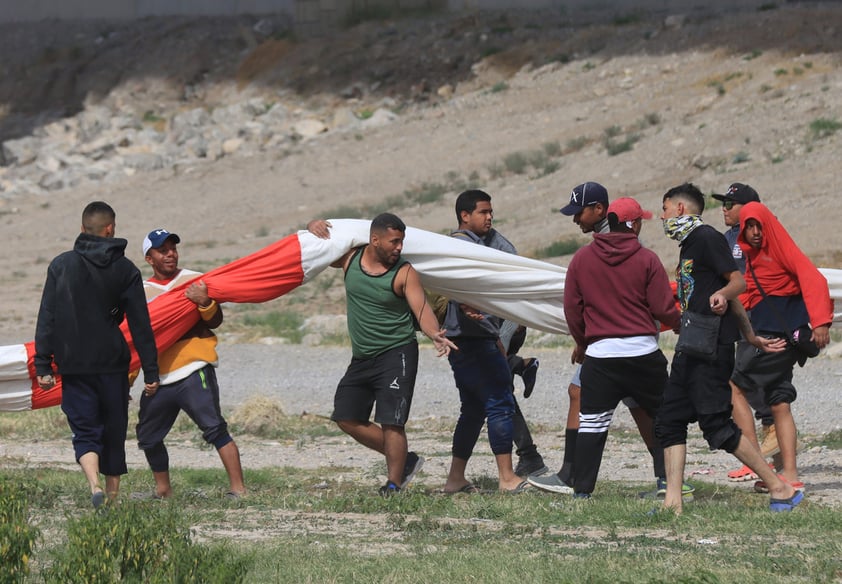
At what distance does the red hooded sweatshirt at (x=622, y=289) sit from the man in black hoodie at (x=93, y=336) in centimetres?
223

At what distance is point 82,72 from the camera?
45.7 meters

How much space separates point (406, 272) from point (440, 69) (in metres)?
31.9

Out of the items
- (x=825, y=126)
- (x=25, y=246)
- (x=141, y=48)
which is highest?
(x=141, y=48)

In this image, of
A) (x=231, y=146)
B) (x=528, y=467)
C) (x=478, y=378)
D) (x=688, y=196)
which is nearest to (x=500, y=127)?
(x=231, y=146)

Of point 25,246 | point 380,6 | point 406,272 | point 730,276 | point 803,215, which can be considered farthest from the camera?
point 380,6

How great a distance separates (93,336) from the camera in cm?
706

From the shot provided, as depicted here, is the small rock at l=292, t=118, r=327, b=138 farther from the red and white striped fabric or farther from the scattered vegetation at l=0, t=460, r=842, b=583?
the scattered vegetation at l=0, t=460, r=842, b=583

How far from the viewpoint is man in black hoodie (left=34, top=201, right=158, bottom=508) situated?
7.04 meters

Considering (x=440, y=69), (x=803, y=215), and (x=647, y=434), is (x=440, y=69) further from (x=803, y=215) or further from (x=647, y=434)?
(x=647, y=434)

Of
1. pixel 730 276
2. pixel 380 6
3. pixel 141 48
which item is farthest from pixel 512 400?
pixel 141 48

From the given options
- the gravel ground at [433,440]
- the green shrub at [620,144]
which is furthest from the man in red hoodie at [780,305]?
the green shrub at [620,144]

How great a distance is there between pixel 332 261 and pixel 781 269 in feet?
8.23

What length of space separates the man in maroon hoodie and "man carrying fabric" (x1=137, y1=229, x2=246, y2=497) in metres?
2.00

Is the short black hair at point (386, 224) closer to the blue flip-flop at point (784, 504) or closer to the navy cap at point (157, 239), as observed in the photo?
the navy cap at point (157, 239)
